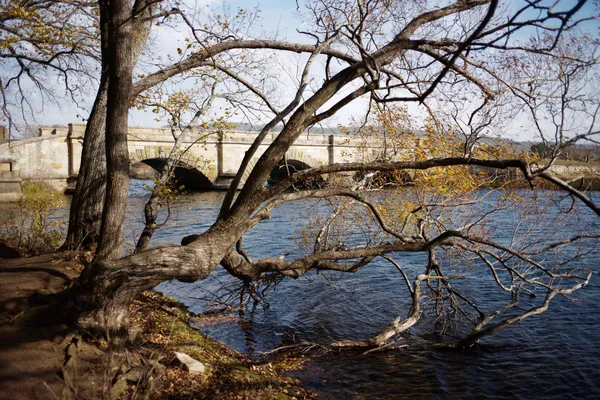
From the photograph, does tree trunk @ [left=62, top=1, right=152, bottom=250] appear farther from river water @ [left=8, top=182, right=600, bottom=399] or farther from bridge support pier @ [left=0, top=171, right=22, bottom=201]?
bridge support pier @ [left=0, top=171, right=22, bottom=201]

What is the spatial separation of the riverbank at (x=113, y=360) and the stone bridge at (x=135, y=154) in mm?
16603

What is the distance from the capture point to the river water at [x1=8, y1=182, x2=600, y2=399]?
6484mm

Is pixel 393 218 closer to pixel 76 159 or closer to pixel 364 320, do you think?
pixel 364 320

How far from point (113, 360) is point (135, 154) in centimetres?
2874

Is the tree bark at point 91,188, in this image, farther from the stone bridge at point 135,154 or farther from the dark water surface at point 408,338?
the stone bridge at point 135,154

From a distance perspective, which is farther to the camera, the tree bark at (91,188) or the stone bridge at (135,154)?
the stone bridge at (135,154)

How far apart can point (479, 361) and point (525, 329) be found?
190cm

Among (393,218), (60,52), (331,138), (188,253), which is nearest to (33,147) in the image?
(331,138)

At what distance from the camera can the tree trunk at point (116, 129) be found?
Result: 6.01 metres

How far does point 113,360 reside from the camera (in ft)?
14.5

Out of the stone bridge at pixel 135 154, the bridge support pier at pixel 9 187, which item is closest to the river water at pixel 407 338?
the stone bridge at pixel 135 154

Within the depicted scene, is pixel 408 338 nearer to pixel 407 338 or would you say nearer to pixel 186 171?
pixel 407 338

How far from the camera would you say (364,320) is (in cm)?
915

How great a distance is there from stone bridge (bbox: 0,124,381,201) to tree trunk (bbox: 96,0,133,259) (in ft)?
54.5
